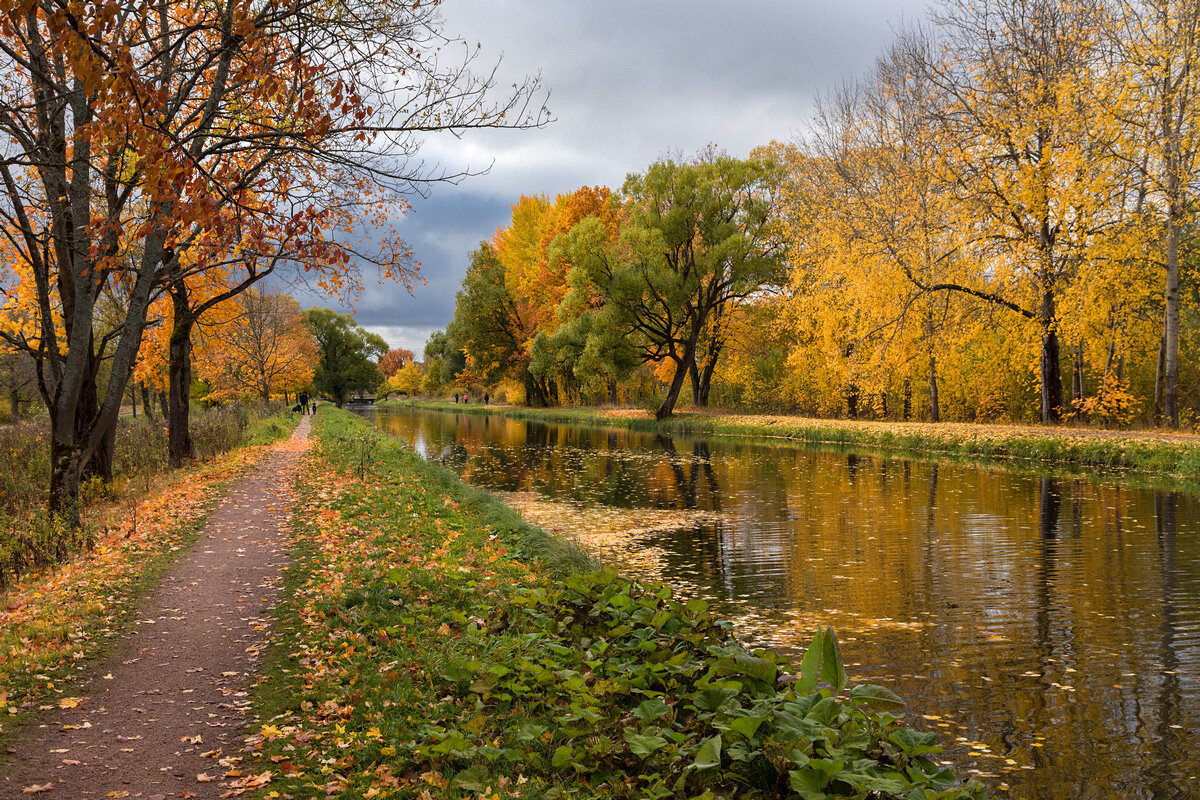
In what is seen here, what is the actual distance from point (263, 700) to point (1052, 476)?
18.0 metres

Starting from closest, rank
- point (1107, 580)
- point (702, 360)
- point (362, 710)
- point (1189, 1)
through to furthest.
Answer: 1. point (362, 710)
2. point (1107, 580)
3. point (1189, 1)
4. point (702, 360)

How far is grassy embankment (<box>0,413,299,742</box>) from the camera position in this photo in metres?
5.36

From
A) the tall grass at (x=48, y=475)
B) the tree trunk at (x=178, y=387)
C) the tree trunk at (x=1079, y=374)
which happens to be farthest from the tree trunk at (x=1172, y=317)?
the tree trunk at (x=178, y=387)

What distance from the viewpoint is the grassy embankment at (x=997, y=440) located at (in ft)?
58.0

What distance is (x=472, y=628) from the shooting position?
584cm

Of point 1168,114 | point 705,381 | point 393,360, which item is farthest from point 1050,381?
point 393,360

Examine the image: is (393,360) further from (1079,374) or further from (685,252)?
(1079,374)

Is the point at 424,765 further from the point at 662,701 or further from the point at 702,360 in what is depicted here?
the point at 702,360

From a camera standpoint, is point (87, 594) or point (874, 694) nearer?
point (874, 694)

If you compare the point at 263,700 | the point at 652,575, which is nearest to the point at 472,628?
the point at 263,700

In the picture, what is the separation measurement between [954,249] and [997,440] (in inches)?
241

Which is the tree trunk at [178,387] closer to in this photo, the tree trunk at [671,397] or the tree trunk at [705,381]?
the tree trunk at [671,397]

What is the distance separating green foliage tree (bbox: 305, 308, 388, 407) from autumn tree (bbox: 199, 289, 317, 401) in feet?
85.7

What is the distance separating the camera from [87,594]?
7281 millimetres
